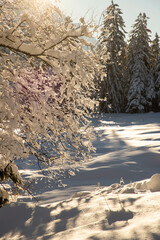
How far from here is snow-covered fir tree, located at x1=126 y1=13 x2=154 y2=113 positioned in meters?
26.0

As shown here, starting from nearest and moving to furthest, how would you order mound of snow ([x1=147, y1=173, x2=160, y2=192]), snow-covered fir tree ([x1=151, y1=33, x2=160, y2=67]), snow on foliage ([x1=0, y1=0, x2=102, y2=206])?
1. snow on foliage ([x1=0, y1=0, x2=102, y2=206])
2. mound of snow ([x1=147, y1=173, x2=160, y2=192])
3. snow-covered fir tree ([x1=151, y1=33, x2=160, y2=67])

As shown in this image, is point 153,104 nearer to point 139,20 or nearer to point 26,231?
point 139,20

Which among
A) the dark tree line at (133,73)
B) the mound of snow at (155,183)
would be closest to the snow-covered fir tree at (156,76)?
the dark tree line at (133,73)

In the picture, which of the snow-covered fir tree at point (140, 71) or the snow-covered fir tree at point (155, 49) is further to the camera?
the snow-covered fir tree at point (155, 49)

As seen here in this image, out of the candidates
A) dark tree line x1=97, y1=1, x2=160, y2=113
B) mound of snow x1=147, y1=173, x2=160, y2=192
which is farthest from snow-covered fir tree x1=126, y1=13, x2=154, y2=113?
mound of snow x1=147, y1=173, x2=160, y2=192

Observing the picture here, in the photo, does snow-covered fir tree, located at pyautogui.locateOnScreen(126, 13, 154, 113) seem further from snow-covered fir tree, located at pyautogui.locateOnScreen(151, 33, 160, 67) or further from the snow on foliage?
the snow on foliage

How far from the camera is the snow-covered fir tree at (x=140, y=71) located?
25969mm

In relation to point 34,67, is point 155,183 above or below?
below

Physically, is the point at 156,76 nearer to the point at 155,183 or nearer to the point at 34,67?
the point at 155,183

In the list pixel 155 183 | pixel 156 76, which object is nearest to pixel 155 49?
pixel 156 76

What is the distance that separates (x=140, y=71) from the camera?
86.6ft

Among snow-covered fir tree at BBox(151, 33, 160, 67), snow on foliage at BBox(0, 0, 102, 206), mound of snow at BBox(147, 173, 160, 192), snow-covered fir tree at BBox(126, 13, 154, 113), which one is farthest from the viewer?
snow-covered fir tree at BBox(151, 33, 160, 67)

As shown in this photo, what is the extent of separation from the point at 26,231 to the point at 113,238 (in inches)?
50.4

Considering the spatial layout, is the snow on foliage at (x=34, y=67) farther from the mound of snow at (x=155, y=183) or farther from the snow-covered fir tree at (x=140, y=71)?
the snow-covered fir tree at (x=140, y=71)
